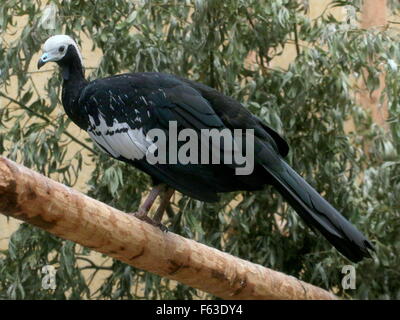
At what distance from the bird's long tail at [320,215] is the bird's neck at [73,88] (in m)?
0.80

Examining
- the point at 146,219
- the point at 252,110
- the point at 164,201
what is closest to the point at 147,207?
the point at 146,219

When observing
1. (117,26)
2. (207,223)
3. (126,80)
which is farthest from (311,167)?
(126,80)

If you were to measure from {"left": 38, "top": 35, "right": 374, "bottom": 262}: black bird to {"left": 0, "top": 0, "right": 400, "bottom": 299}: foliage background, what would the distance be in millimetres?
929

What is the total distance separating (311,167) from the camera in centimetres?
473

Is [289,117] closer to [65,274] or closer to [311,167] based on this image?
[311,167]

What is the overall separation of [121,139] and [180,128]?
0.25 meters

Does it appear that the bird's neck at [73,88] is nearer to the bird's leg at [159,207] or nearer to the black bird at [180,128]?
the black bird at [180,128]

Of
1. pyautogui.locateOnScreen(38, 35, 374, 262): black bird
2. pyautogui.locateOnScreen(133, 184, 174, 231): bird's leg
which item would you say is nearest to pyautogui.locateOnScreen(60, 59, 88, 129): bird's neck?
pyautogui.locateOnScreen(38, 35, 374, 262): black bird

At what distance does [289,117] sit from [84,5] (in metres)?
1.23

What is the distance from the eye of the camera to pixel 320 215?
3201 millimetres

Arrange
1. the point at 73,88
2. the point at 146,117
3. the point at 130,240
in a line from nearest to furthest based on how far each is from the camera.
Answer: the point at 130,240, the point at 146,117, the point at 73,88

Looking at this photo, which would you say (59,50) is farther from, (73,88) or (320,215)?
(320,215)

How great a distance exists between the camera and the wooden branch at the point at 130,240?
99.0 inches

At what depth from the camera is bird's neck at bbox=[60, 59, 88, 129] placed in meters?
3.49
